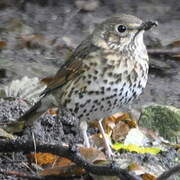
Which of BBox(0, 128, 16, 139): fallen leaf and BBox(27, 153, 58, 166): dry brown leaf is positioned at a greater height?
BBox(0, 128, 16, 139): fallen leaf

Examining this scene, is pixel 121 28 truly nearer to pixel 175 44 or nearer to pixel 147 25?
pixel 147 25

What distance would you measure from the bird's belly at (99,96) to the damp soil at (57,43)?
0.35m

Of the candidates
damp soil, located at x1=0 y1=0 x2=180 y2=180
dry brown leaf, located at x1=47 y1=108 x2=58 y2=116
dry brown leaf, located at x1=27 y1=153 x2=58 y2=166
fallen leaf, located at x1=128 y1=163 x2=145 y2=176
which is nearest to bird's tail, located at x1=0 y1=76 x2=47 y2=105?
dry brown leaf, located at x1=47 y1=108 x2=58 y2=116

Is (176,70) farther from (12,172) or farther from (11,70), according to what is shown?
(12,172)

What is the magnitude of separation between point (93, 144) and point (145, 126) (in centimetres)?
57

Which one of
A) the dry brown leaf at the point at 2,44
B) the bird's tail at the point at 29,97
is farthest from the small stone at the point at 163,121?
the dry brown leaf at the point at 2,44

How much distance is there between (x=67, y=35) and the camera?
9.30 m

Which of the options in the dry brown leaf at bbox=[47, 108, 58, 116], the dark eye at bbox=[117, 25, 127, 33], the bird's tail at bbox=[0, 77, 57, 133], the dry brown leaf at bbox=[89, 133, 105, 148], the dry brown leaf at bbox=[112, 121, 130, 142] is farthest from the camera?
the dry brown leaf at bbox=[47, 108, 58, 116]

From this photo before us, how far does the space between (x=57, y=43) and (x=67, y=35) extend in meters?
0.37

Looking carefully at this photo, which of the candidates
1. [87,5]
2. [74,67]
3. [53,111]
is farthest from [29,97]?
[87,5]

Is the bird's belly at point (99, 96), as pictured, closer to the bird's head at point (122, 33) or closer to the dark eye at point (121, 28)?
the bird's head at point (122, 33)

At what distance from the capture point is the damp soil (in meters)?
5.64

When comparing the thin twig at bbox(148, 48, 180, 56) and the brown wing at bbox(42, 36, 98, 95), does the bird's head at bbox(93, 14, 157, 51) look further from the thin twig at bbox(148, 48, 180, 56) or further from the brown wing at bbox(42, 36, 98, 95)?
the thin twig at bbox(148, 48, 180, 56)

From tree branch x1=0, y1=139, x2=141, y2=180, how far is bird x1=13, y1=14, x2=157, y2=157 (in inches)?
31.0
